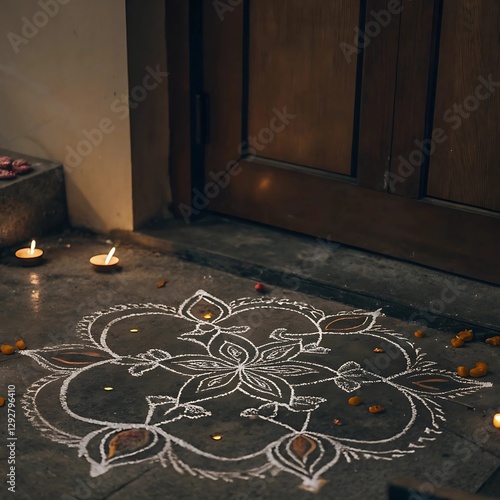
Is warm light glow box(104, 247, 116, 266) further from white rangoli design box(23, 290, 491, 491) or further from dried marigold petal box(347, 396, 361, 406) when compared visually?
dried marigold petal box(347, 396, 361, 406)

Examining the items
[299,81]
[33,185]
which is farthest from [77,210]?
[299,81]

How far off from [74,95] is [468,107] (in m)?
1.97

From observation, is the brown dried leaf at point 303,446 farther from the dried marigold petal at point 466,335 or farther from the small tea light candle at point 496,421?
the dried marigold petal at point 466,335

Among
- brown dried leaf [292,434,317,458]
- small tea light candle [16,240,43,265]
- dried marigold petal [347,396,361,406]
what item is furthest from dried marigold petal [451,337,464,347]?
small tea light candle [16,240,43,265]

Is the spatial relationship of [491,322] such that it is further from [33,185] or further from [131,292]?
[33,185]

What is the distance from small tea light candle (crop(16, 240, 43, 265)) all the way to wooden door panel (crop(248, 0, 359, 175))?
1.19 metres

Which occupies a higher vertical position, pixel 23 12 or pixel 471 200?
pixel 23 12

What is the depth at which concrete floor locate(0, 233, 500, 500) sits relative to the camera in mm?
3291

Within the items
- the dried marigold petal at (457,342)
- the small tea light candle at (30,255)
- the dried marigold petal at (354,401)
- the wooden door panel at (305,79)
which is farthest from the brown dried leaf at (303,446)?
the small tea light candle at (30,255)

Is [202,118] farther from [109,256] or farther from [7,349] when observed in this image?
[7,349]

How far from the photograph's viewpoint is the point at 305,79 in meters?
4.68

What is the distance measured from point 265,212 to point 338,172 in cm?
48

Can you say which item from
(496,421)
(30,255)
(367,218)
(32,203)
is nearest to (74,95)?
(32,203)

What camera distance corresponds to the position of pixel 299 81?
4699 millimetres
